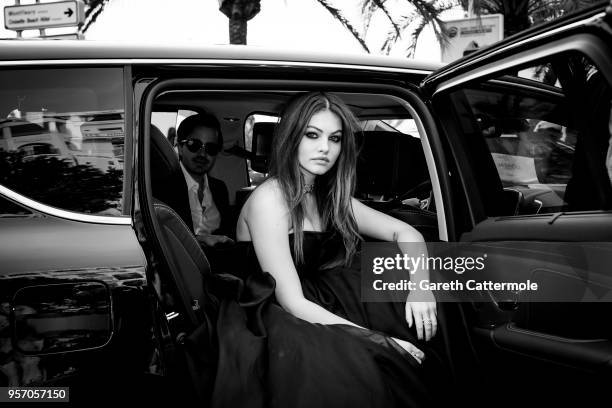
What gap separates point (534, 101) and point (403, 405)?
4.23 ft

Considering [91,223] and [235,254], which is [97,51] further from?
[235,254]

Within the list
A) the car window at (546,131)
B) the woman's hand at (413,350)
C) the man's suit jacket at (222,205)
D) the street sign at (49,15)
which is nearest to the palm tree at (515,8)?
the street sign at (49,15)

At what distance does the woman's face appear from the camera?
2387 mm

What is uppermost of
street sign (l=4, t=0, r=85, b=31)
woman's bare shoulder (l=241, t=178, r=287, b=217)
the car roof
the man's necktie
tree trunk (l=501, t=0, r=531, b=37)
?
tree trunk (l=501, t=0, r=531, b=37)

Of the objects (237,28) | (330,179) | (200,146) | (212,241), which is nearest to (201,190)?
(200,146)

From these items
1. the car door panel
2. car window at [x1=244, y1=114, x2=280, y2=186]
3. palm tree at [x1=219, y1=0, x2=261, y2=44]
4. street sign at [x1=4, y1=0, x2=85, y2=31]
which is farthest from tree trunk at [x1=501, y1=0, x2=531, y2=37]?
the car door panel

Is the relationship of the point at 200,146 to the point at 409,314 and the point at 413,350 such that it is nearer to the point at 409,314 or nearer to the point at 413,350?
the point at 409,314

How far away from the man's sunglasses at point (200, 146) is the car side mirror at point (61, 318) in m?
1.95

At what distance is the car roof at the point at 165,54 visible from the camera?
5.99 ft

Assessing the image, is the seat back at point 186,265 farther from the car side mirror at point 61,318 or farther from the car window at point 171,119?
the car window at point 171,119

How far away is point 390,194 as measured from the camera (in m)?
3.46

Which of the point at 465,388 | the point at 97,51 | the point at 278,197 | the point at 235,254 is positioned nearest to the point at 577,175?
the point at 465,388

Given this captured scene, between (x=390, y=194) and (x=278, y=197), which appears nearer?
(x=278, y=197)

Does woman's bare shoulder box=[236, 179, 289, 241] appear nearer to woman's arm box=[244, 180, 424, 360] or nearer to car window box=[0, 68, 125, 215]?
woman's arm box=[244, 180, 424, 360]
